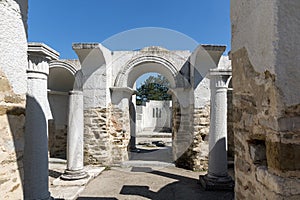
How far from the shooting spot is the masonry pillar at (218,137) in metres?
4.75

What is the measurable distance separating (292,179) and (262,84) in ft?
2.20

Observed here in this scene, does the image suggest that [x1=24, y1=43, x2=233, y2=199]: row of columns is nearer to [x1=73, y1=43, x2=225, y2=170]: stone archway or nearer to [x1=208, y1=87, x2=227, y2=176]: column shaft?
[x1=208, y1=87, x2=227, y2=176]: column shaft

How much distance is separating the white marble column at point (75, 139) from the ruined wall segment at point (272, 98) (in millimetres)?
4491

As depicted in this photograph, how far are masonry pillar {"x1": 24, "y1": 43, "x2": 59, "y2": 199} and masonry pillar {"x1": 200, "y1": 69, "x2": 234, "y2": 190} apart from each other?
336 centimetres

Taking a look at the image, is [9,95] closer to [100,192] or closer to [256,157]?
[256,157]

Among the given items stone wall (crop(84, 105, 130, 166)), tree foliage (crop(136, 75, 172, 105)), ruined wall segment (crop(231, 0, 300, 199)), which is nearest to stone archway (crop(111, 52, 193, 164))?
stone wall (crop(84, 105, 130, 166))

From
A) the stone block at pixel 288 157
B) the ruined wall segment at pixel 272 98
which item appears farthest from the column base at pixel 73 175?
the stone block at pixel 288 157

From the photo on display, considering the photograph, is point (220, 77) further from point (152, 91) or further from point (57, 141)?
point (152, 91)

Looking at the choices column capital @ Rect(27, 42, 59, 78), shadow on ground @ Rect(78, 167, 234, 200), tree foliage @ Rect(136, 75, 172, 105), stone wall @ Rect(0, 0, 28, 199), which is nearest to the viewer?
stone wall @ Rect(0, 0, 28, 199)

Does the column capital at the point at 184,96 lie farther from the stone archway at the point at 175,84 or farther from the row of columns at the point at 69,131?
the row of columns at the point at 69,131

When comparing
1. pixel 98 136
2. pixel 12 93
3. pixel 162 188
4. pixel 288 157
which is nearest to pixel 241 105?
pixel 288 157

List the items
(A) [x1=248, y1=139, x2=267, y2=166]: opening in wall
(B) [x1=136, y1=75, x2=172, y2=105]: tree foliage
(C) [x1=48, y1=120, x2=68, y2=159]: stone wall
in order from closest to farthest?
1. (A) [x1=248, y1=139, x2=267, y2=166]: opening in wall
2. (C) [x1=48, y1=120, x2=68, y2=159]: stone wall
3. (B) [x1=136, y1=75, x2=172, y2=105]: tree foliage

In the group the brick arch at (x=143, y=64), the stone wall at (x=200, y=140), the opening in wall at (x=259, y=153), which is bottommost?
the stone wall at (x=200, y=140)

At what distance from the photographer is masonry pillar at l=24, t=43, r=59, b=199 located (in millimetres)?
2781
